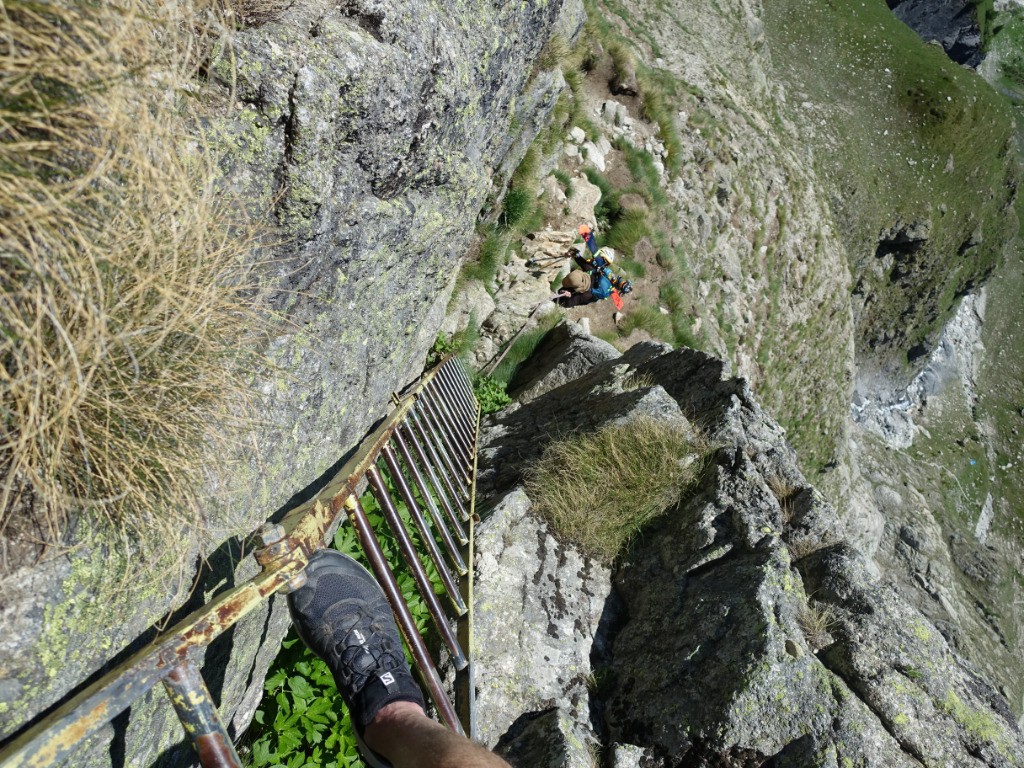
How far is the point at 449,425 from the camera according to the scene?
673 centimetres

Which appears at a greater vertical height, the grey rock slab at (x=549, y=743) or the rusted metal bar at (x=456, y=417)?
the grey rock slab at (x=549, y=743)

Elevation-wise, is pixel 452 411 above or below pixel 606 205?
below

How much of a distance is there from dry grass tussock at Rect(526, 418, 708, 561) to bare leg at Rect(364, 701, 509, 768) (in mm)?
2535

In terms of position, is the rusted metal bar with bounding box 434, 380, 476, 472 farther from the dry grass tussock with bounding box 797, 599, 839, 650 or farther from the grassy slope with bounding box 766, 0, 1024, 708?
the grassy slope with bounding box 766, 0, 1024, 708

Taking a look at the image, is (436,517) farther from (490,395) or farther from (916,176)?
(916,176)

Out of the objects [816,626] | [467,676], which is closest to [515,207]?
[816,626]

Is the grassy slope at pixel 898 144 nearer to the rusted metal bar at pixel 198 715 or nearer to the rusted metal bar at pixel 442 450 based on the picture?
the rusted metal bar at pixel 442 450

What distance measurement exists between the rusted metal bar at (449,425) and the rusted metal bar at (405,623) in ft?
8.18

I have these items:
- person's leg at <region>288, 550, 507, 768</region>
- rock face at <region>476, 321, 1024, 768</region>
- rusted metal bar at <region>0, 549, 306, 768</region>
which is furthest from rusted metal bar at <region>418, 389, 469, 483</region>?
rusted metal bar at <region>0, 549, 306, 768</region>

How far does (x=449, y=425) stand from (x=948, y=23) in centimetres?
7689

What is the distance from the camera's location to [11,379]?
5.81ft

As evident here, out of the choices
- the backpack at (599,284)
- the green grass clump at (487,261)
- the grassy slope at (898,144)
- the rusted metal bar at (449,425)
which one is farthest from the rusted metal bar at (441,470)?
the grassy slope at (898,144)

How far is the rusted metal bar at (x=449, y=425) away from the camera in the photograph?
649cm

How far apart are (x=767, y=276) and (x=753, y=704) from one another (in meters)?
16.6
